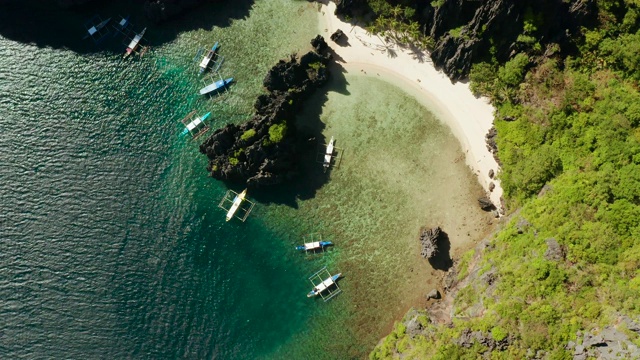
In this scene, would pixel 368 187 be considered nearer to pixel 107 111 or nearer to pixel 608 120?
pixel 608 120

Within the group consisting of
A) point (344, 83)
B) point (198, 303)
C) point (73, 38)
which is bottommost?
point (198, 303)

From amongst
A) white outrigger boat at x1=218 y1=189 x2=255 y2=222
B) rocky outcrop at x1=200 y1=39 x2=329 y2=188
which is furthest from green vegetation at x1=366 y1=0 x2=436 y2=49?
white outrigger boat at x1=218 y1=189 x2=255 y2=222

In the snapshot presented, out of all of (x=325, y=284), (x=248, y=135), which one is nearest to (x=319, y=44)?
(x=248, y=135)

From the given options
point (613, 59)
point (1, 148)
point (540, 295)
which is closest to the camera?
point (540, 295)

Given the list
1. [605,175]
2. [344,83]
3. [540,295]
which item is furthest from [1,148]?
[605,175]

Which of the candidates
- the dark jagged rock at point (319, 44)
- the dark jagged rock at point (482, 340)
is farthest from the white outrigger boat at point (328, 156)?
the dark jagged rock at point (482, 340)

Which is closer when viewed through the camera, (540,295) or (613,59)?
(540,295)

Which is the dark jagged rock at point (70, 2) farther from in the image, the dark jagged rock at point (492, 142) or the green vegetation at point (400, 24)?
the dark jagged rock at point (492, 142)
